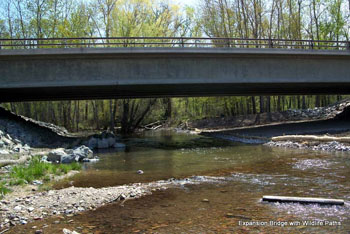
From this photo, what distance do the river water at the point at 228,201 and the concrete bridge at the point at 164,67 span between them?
397 inches

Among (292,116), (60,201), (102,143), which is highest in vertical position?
(292,116)

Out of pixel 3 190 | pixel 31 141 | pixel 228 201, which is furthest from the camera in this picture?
pixel 31 141

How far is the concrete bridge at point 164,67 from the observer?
19.9m

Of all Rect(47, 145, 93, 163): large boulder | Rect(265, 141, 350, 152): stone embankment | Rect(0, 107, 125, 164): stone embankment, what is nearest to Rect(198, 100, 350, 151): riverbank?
Rect(265, 141, 350, 152): stone embankment

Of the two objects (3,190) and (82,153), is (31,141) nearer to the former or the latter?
(82,153)

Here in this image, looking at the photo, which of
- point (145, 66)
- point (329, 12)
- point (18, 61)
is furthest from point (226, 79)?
point (329, 12)

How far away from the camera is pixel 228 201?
690 cm

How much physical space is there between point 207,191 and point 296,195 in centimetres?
224

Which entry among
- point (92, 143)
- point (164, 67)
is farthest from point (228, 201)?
point (92, 143)

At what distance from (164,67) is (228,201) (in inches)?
612

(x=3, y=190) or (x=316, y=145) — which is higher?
(x=3, y=190)

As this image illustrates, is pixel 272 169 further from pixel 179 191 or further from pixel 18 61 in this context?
pixel 18 61

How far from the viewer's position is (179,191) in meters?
8.02

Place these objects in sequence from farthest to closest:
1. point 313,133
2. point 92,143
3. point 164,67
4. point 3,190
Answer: point 92,143, point 164,67, point 313,133, point 3,190
